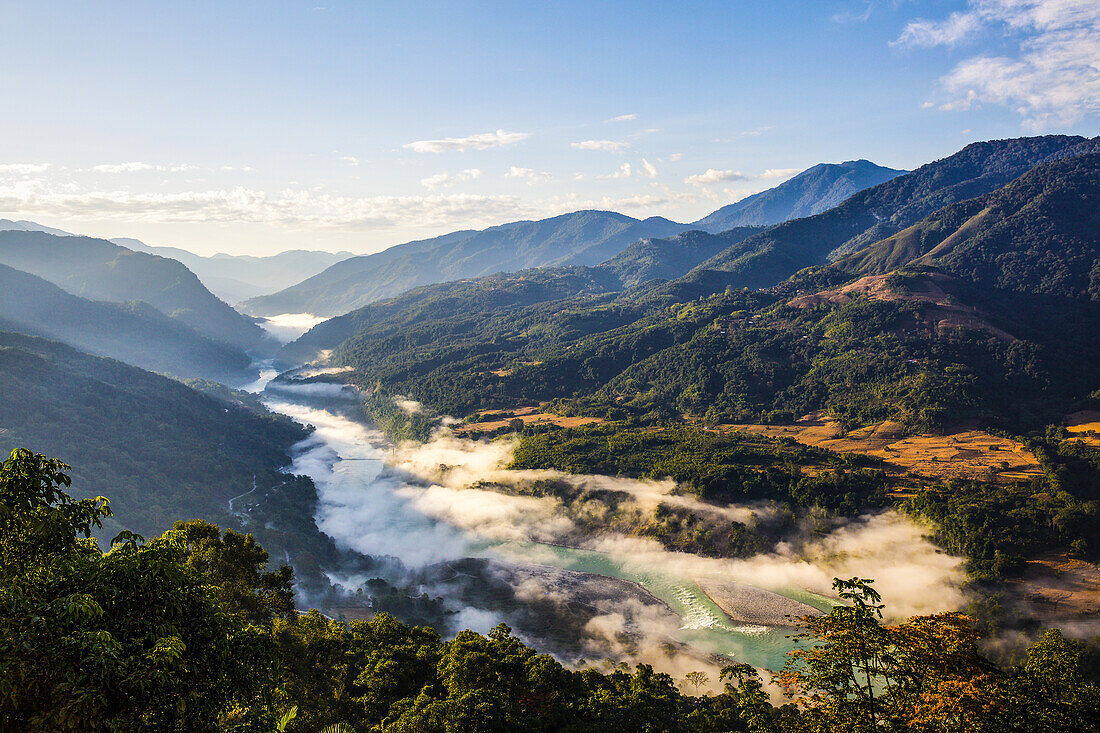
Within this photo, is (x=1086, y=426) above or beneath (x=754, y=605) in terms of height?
above

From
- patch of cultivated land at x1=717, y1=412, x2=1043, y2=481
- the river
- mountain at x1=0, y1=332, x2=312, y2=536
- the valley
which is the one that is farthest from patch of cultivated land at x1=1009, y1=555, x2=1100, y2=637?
mountain at x1=0, y1=332, x2=312, y2=536

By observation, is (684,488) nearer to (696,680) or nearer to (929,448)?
(696,680)

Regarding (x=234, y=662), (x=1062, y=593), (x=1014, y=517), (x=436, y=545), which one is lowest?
(x=436, y=545)

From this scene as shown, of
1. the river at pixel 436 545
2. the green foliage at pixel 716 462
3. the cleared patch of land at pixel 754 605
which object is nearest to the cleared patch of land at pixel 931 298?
the green foliage at pixel 716 462

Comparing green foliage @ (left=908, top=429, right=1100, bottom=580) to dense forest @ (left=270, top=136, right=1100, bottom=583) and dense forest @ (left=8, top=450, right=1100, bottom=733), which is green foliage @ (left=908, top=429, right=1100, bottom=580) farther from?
dense forest @ (left=8, top=450, right=1100, bottom=733)

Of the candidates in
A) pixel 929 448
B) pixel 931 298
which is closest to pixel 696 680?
Answer: pixel 929 448

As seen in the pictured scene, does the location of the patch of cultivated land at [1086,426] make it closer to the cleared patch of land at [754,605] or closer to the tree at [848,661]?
the cleared patch of land at [754,605]
